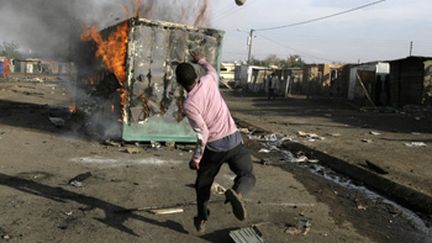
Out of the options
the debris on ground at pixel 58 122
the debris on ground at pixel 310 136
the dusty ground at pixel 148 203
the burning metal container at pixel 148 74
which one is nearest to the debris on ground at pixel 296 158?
the dusty ground at pixel 148 203

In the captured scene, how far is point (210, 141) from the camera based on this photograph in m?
4.58

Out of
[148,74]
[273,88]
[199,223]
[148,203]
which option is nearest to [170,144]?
[148,74]

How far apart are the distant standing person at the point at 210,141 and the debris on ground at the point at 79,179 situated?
2.52m

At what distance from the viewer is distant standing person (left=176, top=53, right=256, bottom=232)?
4.42m

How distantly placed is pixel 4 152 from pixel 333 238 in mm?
6259

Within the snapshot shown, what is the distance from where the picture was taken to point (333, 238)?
192 inches

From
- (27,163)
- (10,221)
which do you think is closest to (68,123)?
(27,163)

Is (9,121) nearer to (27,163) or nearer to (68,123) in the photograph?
(68,123)

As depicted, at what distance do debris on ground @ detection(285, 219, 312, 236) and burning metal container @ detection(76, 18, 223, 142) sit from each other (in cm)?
533

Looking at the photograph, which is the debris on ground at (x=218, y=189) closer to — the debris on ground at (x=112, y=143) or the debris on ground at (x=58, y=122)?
the debris on ground at (x=112, y=143)

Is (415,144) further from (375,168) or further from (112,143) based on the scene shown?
(112,143)

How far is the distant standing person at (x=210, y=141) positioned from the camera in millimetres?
4418

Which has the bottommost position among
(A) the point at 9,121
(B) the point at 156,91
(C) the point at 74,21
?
(A) the point at 9,121

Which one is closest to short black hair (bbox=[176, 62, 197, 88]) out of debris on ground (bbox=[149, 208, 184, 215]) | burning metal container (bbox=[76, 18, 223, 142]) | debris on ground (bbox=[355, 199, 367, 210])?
debris on ground (bbox=[149, 208, 184, 215])
